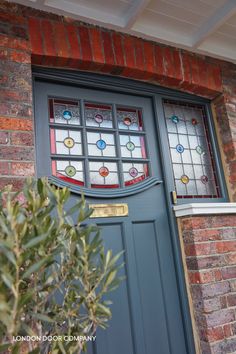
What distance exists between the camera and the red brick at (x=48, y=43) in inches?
71.8

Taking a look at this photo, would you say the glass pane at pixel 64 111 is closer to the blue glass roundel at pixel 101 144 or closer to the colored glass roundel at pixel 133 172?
the blue glass roundel at pixel 101 144

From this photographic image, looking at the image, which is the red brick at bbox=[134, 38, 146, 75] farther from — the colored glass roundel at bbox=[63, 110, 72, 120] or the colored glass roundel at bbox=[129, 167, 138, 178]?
the colored glass roundel at bbox=[129, 167, 138, 178]

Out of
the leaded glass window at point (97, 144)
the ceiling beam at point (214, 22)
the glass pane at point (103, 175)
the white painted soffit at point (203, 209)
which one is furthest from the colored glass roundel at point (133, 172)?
the ceiling beam at point (214, 22)

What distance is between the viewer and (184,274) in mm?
1982

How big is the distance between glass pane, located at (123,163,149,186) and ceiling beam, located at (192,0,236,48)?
0.99 m

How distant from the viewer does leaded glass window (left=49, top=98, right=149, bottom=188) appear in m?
1.90

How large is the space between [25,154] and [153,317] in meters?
1.22

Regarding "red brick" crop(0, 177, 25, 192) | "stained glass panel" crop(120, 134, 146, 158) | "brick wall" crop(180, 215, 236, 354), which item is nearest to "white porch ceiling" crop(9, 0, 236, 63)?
"stained glass panel" crop(120, 134, 146, 158)

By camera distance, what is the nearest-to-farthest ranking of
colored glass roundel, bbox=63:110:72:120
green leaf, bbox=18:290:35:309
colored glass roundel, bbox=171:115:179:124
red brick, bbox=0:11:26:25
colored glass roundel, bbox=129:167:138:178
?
green leaf, bbox=18:290:35:309 < red brick, bbox=0:11:26:25 < colored glass roundel, bbox=63:110:72:120 < colored glass roundel, bbox=129:167:138:178 < colored glass roundel, bbox=171:115:179:124

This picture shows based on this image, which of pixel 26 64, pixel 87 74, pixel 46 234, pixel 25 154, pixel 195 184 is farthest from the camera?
pixel 195 184

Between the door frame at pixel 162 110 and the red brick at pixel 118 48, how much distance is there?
13 cm

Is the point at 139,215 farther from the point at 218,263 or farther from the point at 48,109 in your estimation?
the point at 48,109

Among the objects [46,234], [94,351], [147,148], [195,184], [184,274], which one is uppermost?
[147,148]

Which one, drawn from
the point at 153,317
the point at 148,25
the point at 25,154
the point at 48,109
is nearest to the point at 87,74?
the point at 48,109
